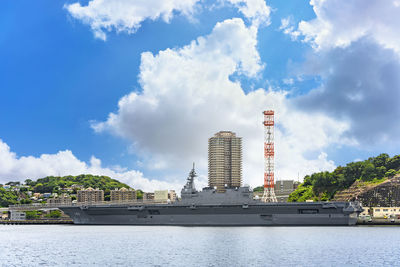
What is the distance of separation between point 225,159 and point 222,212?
374ft

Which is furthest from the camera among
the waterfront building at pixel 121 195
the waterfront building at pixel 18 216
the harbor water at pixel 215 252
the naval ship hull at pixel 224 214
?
the waterfront building at pixel 121 195

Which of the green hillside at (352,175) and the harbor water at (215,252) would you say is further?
the green hillside at (352,175)

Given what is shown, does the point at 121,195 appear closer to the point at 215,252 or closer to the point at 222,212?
the point at 222,212

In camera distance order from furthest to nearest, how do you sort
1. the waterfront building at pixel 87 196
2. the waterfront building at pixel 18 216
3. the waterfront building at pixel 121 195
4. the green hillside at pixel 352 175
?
the waterfront building at pixel 121 195 < the waterfront building at pixel 87 196 < the waterfront building at pixel 18 216 < the green hillside at pixel 352 175

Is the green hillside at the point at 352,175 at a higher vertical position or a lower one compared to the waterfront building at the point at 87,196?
higher

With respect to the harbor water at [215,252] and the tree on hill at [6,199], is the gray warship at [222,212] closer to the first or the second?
the harbor water at [215,252]

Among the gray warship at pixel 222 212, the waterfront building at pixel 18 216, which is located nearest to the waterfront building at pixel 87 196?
the waterfront building at pixel 18 216

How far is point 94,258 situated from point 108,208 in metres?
39.3

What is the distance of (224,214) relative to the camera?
216ft

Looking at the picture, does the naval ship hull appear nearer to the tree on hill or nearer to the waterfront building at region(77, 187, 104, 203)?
the tree on hill

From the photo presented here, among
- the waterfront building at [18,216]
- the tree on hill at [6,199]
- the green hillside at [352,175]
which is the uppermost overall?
the green hillside at [352,175]

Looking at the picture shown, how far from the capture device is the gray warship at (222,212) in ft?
202

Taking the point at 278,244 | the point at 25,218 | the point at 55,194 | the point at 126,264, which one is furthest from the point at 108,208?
the point at 55,194

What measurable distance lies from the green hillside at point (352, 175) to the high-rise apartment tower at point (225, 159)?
6659 cm
